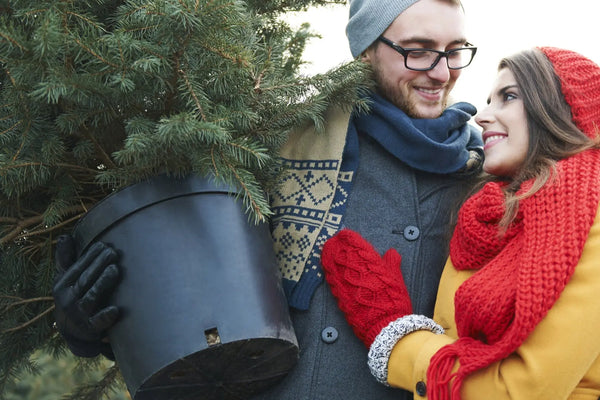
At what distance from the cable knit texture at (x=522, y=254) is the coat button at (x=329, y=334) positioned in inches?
16.1

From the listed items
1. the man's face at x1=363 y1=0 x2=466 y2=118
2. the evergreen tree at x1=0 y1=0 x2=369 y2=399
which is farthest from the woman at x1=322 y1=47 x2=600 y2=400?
the evergreen tree at x1=0 y1=0 x2=369 y2=399

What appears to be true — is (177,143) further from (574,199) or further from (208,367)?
(574,199)

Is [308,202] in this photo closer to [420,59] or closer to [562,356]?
[420,59]

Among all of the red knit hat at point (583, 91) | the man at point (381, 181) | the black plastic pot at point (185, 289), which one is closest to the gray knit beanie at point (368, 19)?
the man at point (381, 181)

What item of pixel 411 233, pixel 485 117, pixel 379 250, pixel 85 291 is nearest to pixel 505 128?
pixel 485 117

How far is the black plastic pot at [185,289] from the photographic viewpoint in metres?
1.49

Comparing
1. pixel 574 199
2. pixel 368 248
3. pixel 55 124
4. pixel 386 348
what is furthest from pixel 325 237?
pixel 55 124

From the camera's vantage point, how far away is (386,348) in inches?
66.7

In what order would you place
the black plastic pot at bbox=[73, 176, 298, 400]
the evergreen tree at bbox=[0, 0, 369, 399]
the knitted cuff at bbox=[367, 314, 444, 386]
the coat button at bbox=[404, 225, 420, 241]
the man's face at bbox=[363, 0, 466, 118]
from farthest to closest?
the man's face at bbox=[363, 0, 466, 118], the coat button at bbox=[404, 225, 420, 241], the knitted cuff at bbox=[367, 314, 444, 386], the black plastic pot at bbox=[73, 176, 298, 400], the evergreen tree at bbox=[0, 0, 369, 399]

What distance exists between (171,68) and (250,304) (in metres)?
0.65

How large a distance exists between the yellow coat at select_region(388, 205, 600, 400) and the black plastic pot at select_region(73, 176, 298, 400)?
22.3 inches

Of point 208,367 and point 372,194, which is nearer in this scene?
point 208,367

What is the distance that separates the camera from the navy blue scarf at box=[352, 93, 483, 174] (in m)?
2.07

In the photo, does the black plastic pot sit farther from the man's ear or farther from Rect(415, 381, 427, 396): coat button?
the man's ear
